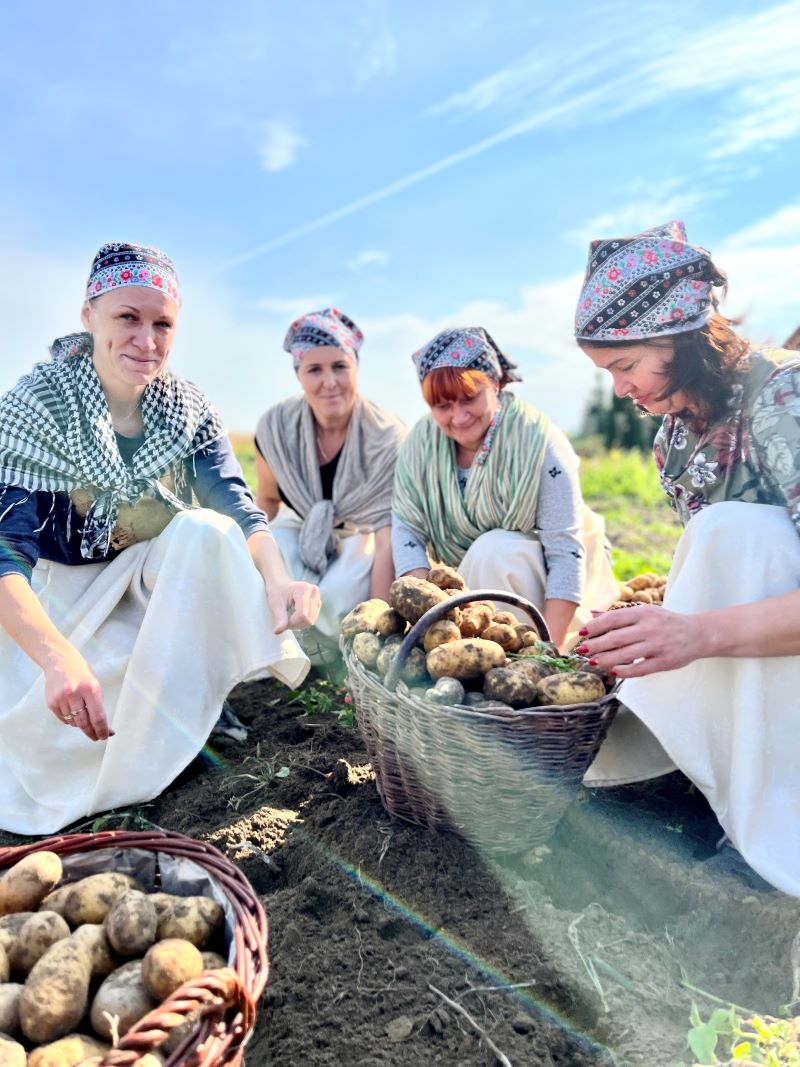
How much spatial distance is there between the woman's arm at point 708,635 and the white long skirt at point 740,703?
3.7 inches

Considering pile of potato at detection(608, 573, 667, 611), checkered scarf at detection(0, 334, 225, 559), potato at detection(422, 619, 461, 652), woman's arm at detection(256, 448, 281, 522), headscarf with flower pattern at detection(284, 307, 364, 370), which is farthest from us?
woman's arm at detection(256, 448, 281, 522)

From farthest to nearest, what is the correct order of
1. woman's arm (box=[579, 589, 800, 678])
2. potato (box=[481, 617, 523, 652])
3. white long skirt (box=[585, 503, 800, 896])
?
potato (box=[481, 617, 523, 652]) < white long skirt (box=[585, 503, 800, 896]) < woman's arm (box=[579, 589, 800, 678])

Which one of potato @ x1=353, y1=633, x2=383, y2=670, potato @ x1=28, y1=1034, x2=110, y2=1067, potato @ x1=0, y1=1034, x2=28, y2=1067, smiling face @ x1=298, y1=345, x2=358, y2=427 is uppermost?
smiling face @ x1=298, y1=345, x2=358, y2=427

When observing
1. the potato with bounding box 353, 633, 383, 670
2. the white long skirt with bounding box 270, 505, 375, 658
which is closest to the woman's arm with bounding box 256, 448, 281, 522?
the white long skirt with bounding box 270, 505, 375, 658

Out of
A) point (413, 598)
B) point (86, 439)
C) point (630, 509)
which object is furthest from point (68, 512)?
point (630, 509)

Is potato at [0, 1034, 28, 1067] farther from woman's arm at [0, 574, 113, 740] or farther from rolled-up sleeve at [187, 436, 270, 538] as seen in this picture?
rolled-up sleeve at [187, 436, 270, 538]

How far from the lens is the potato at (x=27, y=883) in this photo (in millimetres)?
1711

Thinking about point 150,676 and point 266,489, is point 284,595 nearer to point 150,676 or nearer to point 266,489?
point 150,676

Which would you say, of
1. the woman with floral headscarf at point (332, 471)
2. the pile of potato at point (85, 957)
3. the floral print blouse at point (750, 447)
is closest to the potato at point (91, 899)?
the pile of potato at point (85, 957)

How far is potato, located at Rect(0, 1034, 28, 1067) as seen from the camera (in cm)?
137

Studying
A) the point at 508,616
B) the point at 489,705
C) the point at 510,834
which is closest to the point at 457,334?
the point at 508,616

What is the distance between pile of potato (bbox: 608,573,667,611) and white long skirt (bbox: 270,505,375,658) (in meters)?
1.18

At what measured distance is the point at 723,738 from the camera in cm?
213

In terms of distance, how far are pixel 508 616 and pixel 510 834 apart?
63 centimetres
